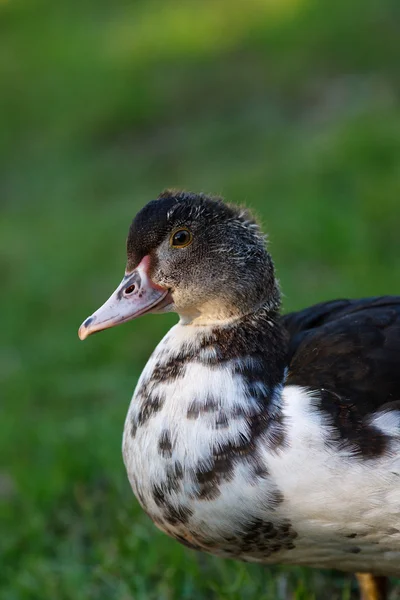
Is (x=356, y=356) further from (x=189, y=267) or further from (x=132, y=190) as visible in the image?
(x=132, y=190)

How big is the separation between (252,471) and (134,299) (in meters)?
0.58

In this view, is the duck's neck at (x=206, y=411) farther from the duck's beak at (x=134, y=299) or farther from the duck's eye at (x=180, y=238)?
the duck's eye at (x=180, y=238)

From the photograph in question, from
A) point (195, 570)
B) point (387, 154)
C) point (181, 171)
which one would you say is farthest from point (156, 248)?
point (181, 171)

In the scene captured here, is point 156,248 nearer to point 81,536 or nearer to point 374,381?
point 374,381

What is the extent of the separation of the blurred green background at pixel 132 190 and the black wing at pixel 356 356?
2.51 feet

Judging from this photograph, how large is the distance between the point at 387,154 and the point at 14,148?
16.3ft

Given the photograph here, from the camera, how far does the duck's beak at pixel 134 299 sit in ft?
8.50

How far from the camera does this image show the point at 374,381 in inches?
96.6

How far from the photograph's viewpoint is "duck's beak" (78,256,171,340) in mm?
2592

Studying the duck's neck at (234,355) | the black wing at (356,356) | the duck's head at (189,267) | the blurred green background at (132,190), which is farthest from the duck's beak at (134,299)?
the blurred green background at (132,190)

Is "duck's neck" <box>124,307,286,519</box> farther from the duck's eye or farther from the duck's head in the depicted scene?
the duck's eye

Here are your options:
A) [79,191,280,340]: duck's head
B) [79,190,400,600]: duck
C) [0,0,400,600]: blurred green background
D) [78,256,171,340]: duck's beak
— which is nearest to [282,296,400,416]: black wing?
[79,190,400,600]: duck

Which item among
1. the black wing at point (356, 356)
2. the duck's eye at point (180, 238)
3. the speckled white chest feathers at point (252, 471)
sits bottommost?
the speckled white chest feathers at point (252, 471)

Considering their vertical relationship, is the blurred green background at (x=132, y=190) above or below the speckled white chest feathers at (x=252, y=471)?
above
